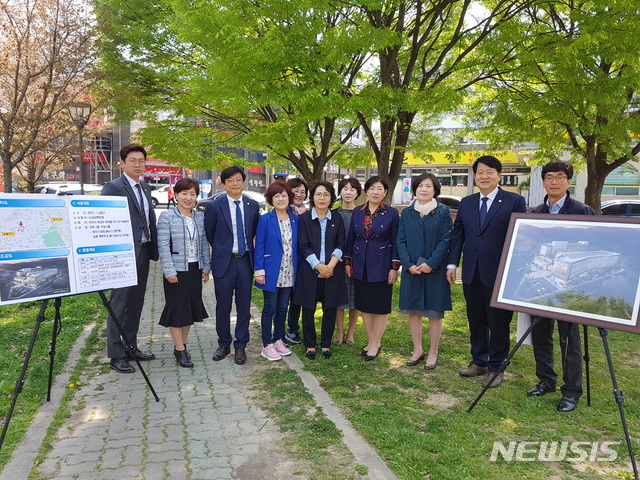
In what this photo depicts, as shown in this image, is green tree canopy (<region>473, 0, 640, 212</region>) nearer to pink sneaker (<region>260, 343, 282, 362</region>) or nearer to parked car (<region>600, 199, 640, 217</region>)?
pink sneaker (<region>260, 343, 282, 362</region>)

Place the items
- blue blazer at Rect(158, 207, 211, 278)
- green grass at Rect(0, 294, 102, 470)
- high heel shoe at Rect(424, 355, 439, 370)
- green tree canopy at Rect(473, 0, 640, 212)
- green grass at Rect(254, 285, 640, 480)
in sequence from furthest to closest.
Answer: green tree canopy at Rect(473, 0, 640, 212), high heel shoe at Rect(424, 355, 439, 370), blue blazer at Rect(158, 207, 211, 278), green grass at Rect(0, 294, 102, 470), green grass at Rect(254, 285, 640, 480)

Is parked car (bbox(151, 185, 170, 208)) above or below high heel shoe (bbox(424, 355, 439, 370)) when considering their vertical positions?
above

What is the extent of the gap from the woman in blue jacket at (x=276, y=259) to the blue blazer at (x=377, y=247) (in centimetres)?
69

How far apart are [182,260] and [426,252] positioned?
8.04 feet

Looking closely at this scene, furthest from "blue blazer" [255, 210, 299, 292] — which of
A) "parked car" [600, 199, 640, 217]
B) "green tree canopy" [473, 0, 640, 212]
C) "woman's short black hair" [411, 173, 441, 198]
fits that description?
"parked car" [600, 199, 640, 217]

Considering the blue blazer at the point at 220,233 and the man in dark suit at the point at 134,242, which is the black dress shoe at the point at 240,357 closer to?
the blue blazer at the point at 220,233

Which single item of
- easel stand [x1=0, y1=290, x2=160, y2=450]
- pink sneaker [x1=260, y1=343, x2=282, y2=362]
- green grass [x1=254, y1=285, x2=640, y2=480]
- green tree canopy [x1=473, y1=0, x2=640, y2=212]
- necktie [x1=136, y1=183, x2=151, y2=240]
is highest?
green tree canopy [x1=473, y1=0, x2=640, y2=212]

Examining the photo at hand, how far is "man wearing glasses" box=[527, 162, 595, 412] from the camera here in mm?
3922

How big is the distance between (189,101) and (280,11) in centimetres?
429

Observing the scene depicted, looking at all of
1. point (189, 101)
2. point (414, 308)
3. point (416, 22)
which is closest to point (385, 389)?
point (414, 308)

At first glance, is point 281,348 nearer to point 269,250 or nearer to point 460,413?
point 269,250

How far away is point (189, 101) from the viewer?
10812 mm

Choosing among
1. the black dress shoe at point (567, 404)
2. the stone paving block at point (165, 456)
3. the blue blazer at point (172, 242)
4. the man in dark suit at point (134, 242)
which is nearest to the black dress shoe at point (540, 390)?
the black dress shoe at point (567, 404)

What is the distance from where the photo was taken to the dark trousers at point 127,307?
4695mm
